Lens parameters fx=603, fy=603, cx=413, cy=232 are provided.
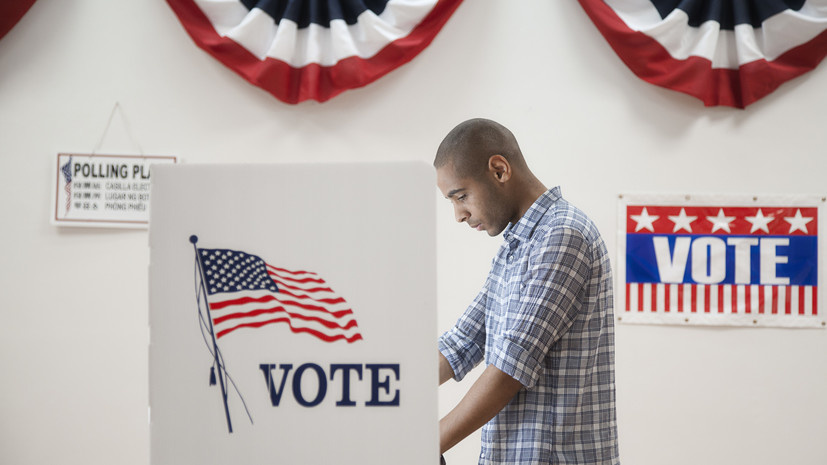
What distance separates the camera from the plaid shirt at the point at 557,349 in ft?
3.10

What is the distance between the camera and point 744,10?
83.4 inches

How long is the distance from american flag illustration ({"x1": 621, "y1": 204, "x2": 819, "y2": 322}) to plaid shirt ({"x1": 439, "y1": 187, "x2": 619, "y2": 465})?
126cm

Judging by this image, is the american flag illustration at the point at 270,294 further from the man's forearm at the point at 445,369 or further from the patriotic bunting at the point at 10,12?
the patriotic bunting at the point at 10,12

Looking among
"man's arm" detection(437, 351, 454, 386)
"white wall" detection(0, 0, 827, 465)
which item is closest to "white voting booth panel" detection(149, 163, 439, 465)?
"man's arm" detection(437, 351, 454, 386)

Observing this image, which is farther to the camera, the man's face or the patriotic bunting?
the patriotic bunting

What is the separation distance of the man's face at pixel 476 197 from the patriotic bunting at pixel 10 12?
1.99m

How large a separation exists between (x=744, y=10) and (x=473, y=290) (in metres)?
1.37

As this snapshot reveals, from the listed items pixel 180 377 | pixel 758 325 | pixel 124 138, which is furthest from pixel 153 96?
pixel 758 325

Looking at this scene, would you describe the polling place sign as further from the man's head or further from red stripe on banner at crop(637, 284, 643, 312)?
red stripe on banner at crop(637, 284, 643, 312)

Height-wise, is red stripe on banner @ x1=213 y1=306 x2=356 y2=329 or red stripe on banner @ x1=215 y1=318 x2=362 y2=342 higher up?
red stripe on banner @ x1=213 y1=306 x2=356 y2=329

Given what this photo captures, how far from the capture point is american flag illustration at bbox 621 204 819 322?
2.18m

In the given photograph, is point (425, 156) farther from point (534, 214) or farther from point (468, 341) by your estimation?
point (534, 214)

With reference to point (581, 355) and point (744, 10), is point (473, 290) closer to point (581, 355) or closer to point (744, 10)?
point (581, 355)

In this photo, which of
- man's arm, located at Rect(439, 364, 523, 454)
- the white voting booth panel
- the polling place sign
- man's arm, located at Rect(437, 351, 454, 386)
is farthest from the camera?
the polling place sign
